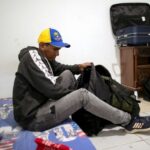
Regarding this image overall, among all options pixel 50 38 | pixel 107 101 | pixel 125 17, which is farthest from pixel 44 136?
pixel 125 17

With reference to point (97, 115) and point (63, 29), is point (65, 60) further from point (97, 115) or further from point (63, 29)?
point (97, 115)

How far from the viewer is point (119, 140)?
5.15 feet

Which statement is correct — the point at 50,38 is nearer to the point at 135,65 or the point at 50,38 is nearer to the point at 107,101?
the point at 107,101

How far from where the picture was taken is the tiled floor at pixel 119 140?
1479 mm

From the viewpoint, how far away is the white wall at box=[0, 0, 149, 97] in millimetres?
2469

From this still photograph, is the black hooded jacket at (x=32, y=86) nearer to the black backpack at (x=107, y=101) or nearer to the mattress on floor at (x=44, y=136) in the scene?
the mattress on floor at (x=44, y=136)

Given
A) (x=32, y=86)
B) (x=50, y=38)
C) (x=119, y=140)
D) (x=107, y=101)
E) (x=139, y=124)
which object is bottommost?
(x=119, y=140)

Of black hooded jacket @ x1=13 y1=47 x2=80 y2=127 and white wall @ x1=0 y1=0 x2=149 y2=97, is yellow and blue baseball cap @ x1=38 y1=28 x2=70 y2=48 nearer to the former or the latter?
black hooded jacket @ x1=13 y1=47 x2=80 y2=127

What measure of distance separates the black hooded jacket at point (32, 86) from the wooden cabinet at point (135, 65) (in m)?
1.30

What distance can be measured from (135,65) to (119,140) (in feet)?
3.91

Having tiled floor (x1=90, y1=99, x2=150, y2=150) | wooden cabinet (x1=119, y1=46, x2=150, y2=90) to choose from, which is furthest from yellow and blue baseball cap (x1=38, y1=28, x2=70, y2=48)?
wooden cabinet (x1=119, y1=46, x2=150, y2=90)

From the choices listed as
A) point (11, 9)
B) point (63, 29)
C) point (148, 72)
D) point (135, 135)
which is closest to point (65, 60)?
point (63, 29)

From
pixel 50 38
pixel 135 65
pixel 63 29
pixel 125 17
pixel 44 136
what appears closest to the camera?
pixel 44 136

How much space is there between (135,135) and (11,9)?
1883 mm
